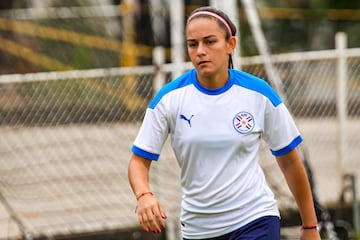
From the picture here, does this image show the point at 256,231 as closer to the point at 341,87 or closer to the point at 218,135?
the point at 218,135

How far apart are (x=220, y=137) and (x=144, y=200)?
49 cm

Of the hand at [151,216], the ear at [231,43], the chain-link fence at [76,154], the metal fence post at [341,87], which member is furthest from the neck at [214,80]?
the metal fence post at [341,87]

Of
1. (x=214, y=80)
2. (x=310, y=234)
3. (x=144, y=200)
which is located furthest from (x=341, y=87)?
(x=144, y=200)

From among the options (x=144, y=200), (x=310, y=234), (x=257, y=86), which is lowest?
(x=310, y=234)

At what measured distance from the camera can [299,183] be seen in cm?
462

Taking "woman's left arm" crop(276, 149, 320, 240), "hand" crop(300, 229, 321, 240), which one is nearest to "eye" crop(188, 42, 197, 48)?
"woman's left arm" crop(276, 149, 320, 240)

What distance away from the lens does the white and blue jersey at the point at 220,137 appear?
4.48 metres

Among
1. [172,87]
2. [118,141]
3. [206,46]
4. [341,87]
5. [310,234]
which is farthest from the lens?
[341,87]

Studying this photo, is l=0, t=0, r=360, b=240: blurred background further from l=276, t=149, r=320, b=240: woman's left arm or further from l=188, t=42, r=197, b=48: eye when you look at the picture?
l=188, t=42, r=197, b=48: eye

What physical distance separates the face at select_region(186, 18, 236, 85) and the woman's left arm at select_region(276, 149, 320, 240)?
21.3 inches

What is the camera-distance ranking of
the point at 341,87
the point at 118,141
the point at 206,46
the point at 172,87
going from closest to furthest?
1. the point at 206,46
2. the point at 172,87
3. the point at 118,141
4. the point at 341,87

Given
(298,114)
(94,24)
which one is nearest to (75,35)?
(94,24)

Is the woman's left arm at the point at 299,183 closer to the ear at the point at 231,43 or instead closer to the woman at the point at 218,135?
the woman at the point at 218,135

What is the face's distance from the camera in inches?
175
